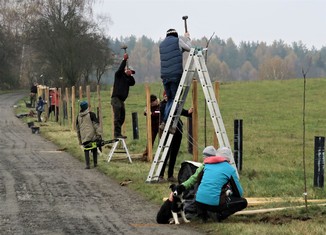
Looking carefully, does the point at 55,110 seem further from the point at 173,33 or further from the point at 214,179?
the point at 214,179

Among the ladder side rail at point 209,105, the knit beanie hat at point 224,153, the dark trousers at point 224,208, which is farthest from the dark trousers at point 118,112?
the dark trousers at point 224,208

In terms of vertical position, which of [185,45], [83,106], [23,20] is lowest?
[83,106]

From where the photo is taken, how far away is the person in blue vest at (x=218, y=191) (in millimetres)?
8750

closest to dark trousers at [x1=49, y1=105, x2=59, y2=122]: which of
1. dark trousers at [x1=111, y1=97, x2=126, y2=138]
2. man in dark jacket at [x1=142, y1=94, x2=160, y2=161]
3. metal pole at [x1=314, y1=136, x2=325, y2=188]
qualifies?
dark trousers at [x1=111, y1=97, x2=126, y2=138]

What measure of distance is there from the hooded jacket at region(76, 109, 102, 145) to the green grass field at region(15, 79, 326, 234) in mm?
733

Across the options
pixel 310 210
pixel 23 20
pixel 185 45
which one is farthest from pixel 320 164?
pixel 23 20

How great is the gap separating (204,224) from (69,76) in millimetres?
51637

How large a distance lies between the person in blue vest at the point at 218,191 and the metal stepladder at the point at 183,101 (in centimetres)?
149

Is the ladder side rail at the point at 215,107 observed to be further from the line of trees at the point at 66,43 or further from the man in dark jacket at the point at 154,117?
the line of trees at the point at 66,43

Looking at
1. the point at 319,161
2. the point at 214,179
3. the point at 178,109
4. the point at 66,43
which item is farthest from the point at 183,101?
the point at 66,43

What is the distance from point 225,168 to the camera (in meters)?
8.94

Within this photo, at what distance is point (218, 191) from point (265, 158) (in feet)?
29.9

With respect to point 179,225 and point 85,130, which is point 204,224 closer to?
point 179,225

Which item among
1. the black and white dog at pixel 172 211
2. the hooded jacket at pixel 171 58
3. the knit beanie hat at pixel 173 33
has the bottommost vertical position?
the black and white dog at pixel 172 211
